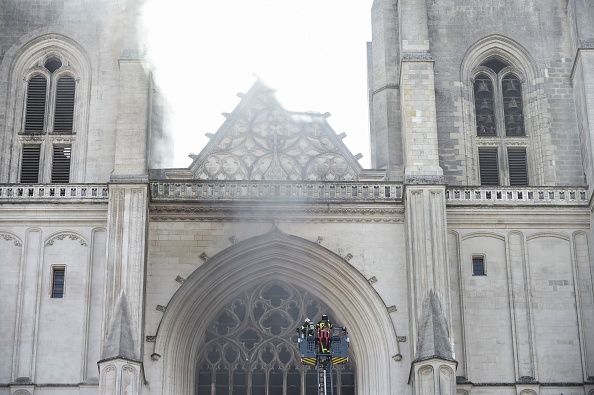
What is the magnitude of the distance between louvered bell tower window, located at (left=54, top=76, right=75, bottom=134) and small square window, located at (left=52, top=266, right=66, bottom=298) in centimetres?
405

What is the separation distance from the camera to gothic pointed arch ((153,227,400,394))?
32.7m

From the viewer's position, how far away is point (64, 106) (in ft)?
119

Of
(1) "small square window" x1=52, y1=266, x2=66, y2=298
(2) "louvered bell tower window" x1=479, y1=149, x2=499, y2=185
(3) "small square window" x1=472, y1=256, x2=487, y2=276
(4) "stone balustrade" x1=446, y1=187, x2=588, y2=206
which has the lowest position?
(1) "small square window" x1=52, y1=266, x2=66, y2=298

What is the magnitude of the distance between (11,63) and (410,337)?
12.4m

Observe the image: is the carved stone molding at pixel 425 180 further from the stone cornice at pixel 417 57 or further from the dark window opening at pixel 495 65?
the dark window opening at pixel 495 65

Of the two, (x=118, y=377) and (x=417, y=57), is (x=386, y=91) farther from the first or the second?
(x=118, y=377)

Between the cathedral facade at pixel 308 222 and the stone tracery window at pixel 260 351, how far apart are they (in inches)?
1.8

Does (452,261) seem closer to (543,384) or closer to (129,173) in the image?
(543,384)

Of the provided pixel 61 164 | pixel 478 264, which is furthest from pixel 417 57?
pixel 61 164

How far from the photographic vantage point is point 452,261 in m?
33.6

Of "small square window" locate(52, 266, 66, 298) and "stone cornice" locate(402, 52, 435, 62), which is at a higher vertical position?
"stone cornice" locate(402, 52, 435, 62)

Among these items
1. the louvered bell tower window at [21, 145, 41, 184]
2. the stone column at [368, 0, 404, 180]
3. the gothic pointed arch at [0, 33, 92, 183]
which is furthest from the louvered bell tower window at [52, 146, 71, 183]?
the stone column at [368, 0, 404, 180]

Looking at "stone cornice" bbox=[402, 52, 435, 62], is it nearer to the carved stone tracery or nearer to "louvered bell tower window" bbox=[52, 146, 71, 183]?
the carved stone tracery

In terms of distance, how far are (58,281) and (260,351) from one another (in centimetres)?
497
